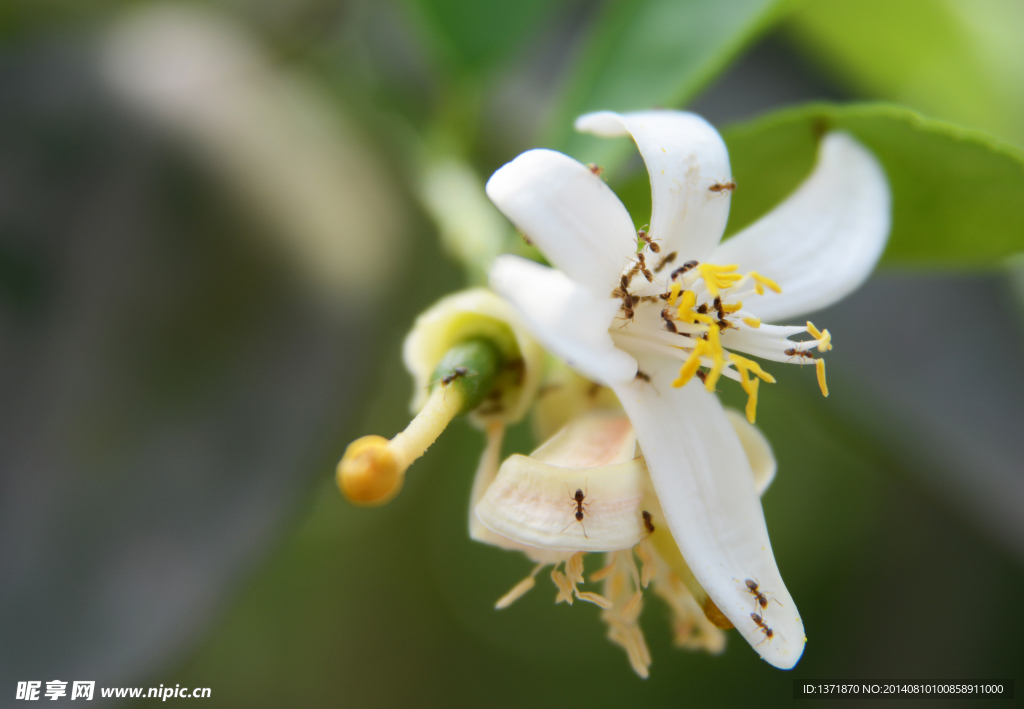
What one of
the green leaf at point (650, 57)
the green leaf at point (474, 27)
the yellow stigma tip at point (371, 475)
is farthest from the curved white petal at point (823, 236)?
the green leaf at point (474, 27)

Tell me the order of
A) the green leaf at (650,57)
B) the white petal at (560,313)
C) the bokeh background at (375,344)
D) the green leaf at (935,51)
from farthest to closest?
1. the green leaf at (935,51)
2. the bokeh background at (375,344)
3. the green leaf at (650,57)
4. the white petal at (560,313)

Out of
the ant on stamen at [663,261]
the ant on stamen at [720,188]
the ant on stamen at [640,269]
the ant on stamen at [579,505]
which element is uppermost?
the ant on stamen at [720,188]

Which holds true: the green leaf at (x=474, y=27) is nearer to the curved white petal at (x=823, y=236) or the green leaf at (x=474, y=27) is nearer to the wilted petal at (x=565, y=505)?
the curved white petal at (x=823, y=236)

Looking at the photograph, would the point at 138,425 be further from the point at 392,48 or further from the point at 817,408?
the point at 817,408

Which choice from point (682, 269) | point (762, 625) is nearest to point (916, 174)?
point (682, 269)

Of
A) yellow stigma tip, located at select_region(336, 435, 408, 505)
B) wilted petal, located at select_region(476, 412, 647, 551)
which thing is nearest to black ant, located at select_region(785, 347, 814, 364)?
wilted petal, located at select_region(476, 412, 647, 551)

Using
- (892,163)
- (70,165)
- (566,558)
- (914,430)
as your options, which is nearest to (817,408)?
(914,430)

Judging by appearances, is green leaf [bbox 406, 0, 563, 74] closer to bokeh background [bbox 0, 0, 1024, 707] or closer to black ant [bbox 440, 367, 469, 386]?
bokeh background [bbox 0, 0, 1024, 707]

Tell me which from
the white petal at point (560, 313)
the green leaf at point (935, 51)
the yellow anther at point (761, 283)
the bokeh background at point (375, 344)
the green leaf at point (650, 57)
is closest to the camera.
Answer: the white petal at point (560, 313)
